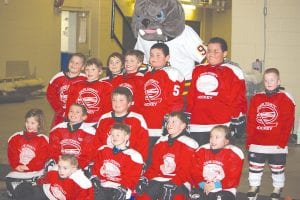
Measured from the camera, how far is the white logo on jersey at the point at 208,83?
552 cm

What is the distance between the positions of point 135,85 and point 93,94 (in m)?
0.43

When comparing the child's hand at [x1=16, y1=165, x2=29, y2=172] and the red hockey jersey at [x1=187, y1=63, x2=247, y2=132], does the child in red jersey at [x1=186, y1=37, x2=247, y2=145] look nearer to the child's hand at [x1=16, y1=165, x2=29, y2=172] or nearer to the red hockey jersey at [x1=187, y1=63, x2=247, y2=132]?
the red hockey jersey at [x1=187, y1=63, x2=247, y2=132]

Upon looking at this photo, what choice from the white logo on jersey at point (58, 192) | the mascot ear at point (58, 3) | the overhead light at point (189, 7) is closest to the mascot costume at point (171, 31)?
the white logo on jersey at point (58, 192)

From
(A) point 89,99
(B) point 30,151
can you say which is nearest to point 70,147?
(B) point 30,151

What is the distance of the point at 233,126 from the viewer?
5488mm

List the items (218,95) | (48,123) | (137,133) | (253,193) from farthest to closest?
(48,123)
(253,193)
(218,95)
(137,133)

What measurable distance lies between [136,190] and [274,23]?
4.57 m

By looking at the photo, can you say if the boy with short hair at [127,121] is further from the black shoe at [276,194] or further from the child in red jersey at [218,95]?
the black shoe at [276,194]

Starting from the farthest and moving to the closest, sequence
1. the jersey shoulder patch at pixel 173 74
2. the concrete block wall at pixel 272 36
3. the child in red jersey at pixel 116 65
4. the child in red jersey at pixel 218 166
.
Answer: the concrete block wall at pixel 272 36
the child in red jersey at pixel 116 65
the jersey shoulder patch at pixel 173 74
the child in red jersey at pixel 218 166

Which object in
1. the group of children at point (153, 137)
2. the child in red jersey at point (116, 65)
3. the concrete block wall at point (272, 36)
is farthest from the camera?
the concrete block wall at point (272, 36)

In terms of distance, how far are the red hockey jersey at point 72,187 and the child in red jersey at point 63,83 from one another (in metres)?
1.18

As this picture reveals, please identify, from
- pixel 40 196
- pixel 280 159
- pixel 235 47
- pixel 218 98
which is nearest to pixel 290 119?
pixel 280 159

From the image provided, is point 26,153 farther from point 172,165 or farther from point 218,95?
point 218,95

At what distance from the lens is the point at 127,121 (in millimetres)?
5461
